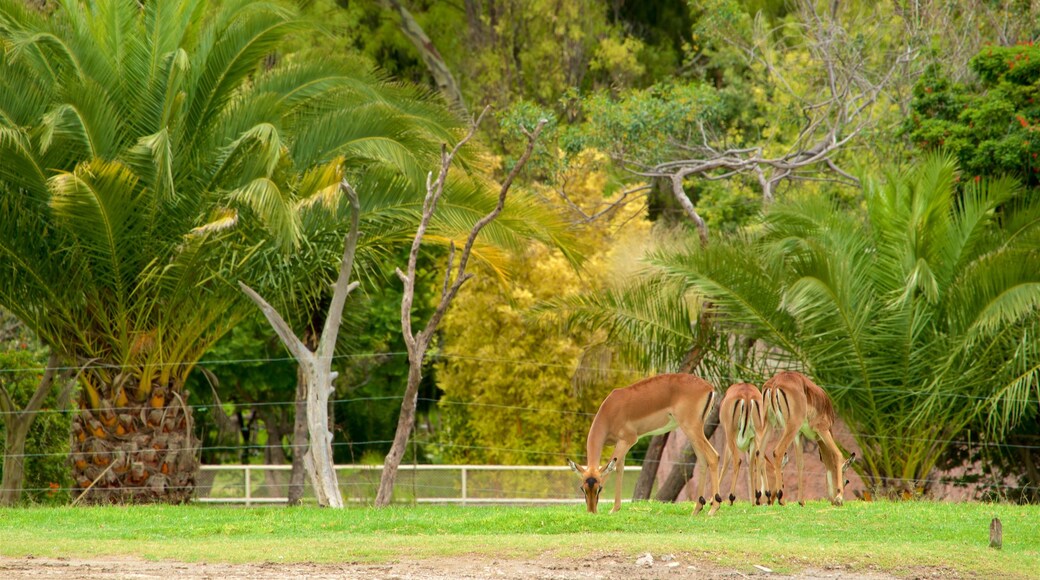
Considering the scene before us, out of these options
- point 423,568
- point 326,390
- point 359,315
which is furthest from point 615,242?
point 423,568

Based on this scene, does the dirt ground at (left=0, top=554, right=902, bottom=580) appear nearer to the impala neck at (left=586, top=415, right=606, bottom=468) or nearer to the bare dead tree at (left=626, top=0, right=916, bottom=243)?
the impala neck at (left=586, top=415, right=606, bottom=468)

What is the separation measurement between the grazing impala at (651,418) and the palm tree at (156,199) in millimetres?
4118

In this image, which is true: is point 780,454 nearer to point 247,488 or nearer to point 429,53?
point 247,488

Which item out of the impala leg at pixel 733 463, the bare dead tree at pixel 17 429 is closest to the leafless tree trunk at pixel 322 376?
the bare dead tree at pixel 17 429

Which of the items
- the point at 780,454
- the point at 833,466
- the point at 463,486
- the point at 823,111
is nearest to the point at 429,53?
the point at 823,111

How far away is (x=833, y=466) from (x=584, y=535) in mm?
3170

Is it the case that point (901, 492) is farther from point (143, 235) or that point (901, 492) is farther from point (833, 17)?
point (833, 17)

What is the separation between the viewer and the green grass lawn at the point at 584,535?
9.07m

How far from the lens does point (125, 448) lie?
47.8ft

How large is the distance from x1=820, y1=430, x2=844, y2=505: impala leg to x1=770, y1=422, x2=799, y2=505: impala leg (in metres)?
0.43

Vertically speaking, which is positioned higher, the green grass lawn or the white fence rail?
the white fence rail

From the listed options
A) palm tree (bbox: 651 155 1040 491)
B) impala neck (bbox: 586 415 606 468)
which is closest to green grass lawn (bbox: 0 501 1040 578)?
impala neck (bbox: 586 415 606 468)

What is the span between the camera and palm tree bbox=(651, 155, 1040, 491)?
1430 centimetres

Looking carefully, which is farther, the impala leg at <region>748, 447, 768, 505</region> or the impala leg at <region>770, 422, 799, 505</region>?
the impala leg at <region>748, 447, 768, 505</region>
